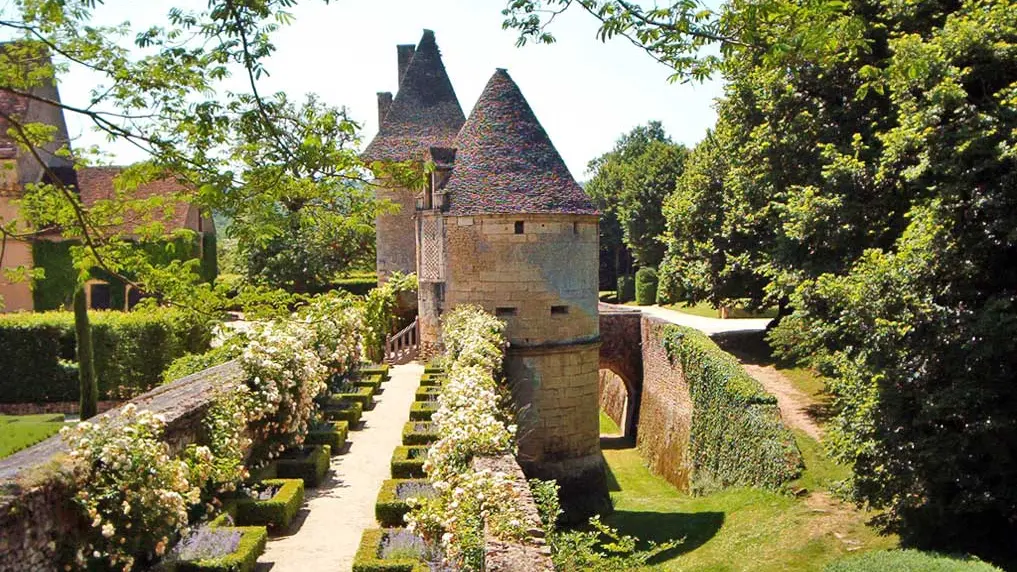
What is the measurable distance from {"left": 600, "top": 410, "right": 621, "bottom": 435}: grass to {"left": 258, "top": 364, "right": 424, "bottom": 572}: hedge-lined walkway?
52.8 feet

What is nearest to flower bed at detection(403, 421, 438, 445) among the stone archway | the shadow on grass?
the shadow on grass

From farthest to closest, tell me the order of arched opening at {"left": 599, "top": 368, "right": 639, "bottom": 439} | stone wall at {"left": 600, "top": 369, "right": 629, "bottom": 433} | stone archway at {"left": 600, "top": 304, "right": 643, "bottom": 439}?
1. stone wall at {"left": 600, "top": 369, "right": 629, "bottom": 433}
2. arched opening at {"left": 599, "top": 368, "right": 639, "bottom": 439}
3. stone archway at {"left": 600, "top": 304, "right": 643, "bottom": 439}

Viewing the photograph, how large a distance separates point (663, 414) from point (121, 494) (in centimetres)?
2004

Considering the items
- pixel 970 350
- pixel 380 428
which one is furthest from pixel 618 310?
pixel 970 350

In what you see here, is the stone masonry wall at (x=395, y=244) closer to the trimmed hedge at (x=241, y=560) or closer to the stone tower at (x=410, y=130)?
the stone tower at (x=410, y=130)

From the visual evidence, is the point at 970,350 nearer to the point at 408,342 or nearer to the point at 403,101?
the point at 408,342

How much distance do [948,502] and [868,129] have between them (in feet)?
30.1

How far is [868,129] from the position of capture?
733 inches

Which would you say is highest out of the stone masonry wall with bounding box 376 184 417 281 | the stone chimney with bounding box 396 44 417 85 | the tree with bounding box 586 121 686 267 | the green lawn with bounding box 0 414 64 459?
the stone chimney with bounding box 396 44 417 85

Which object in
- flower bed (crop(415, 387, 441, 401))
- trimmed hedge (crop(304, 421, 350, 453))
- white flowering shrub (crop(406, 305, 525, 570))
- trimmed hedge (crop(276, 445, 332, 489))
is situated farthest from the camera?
flower bed (crop(415, 387, 441, 401))

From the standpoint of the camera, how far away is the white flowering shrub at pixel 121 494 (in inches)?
247

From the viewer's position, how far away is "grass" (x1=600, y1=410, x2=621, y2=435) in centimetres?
3139

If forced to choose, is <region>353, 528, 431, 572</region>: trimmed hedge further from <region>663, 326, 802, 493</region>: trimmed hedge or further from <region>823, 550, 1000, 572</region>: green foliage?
<region>663, 326, 802, 493</region>: trimmed hedge

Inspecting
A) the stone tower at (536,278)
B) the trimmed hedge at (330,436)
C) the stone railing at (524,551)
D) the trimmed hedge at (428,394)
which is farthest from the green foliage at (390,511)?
the stone tower at (536,278)
